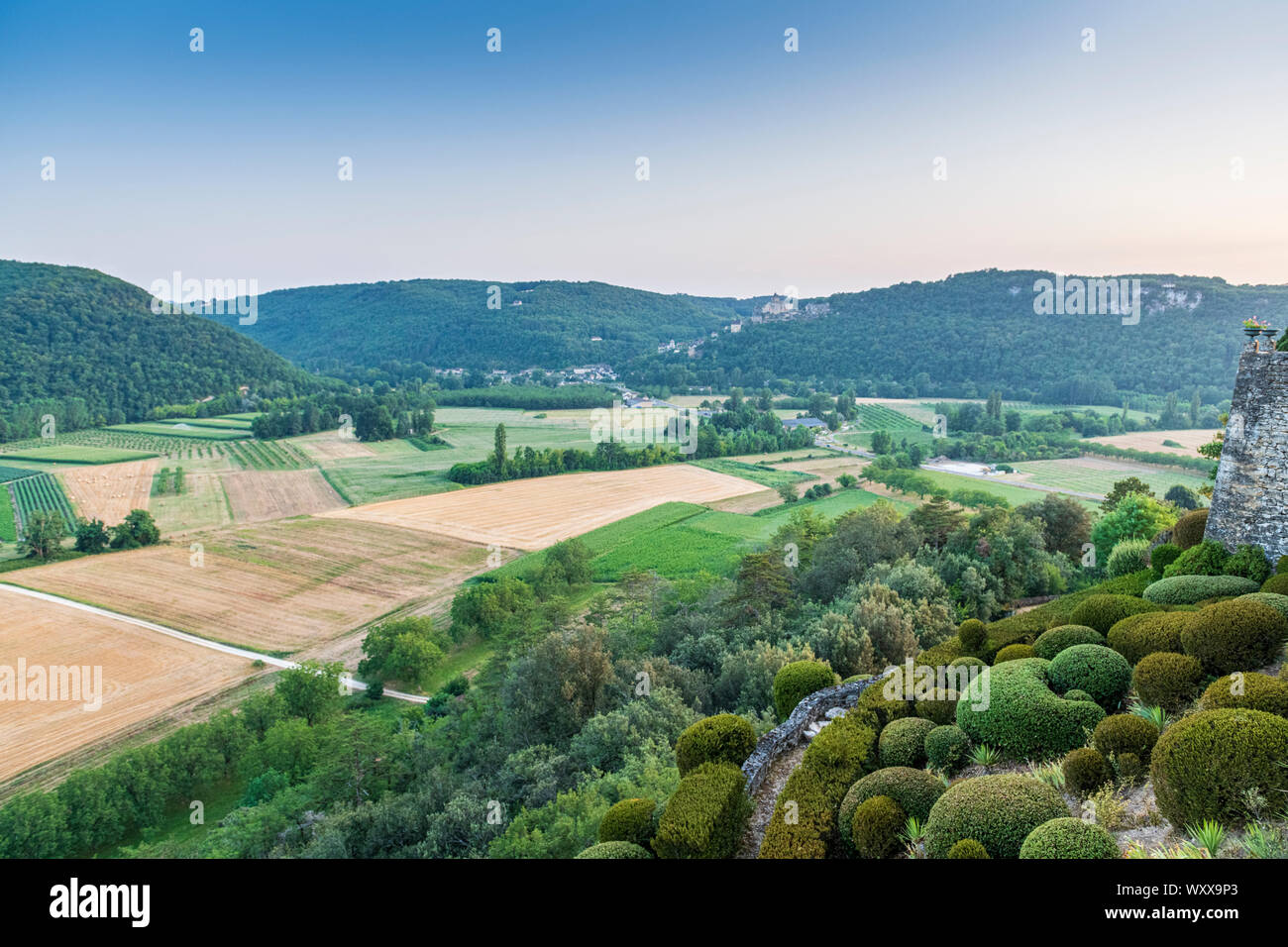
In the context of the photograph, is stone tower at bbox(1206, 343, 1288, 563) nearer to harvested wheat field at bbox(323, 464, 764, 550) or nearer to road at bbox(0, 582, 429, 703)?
road at bbox(0, 582, 429, 703)

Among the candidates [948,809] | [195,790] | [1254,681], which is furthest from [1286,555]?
[195,790]

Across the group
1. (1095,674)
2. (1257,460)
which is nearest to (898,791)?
(1095,674)

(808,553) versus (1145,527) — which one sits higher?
(1145,527)

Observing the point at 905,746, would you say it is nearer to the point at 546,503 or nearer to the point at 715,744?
the point at 715,744

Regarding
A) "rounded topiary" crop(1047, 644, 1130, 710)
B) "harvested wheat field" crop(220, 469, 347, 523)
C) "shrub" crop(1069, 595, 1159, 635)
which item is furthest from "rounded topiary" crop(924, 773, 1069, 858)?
"harvested wheat field" crop(220, 469, 347, 523)

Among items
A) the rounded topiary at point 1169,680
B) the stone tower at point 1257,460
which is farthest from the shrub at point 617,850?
the stone tower at point 1257,460
